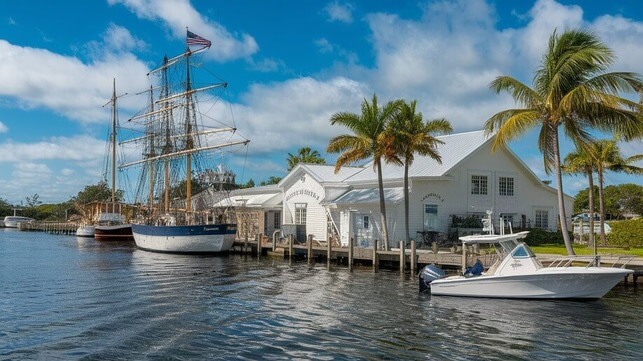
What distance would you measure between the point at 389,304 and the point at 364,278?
24.4 ft

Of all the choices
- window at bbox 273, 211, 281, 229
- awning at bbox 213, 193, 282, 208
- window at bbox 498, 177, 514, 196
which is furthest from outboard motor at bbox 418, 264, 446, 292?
window at bbox 273, 211, 281, 229

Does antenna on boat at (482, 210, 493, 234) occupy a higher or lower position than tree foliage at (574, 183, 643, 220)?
lower

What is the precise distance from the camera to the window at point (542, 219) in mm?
41875

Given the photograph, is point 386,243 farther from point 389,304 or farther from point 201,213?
point 201,213

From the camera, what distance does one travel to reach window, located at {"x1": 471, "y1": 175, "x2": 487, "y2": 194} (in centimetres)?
4003

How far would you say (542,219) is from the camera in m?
42.1

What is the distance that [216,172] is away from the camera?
57719mm

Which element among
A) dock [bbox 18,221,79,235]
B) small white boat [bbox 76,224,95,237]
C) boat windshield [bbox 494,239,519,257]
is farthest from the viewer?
dock [bbox 18,221,79,235]

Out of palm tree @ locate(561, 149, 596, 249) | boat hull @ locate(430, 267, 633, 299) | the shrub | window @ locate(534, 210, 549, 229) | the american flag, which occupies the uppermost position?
the american flag

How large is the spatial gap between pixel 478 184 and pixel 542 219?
563 cm

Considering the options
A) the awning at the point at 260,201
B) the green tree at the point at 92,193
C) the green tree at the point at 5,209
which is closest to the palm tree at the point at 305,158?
the awning at the point at 260,201

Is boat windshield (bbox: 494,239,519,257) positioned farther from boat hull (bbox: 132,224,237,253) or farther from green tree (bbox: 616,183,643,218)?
green tree (bbox: 616,183,643,218)

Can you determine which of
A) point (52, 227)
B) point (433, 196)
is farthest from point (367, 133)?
point (52, 227)

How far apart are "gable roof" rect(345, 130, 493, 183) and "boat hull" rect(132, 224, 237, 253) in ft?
31.8
